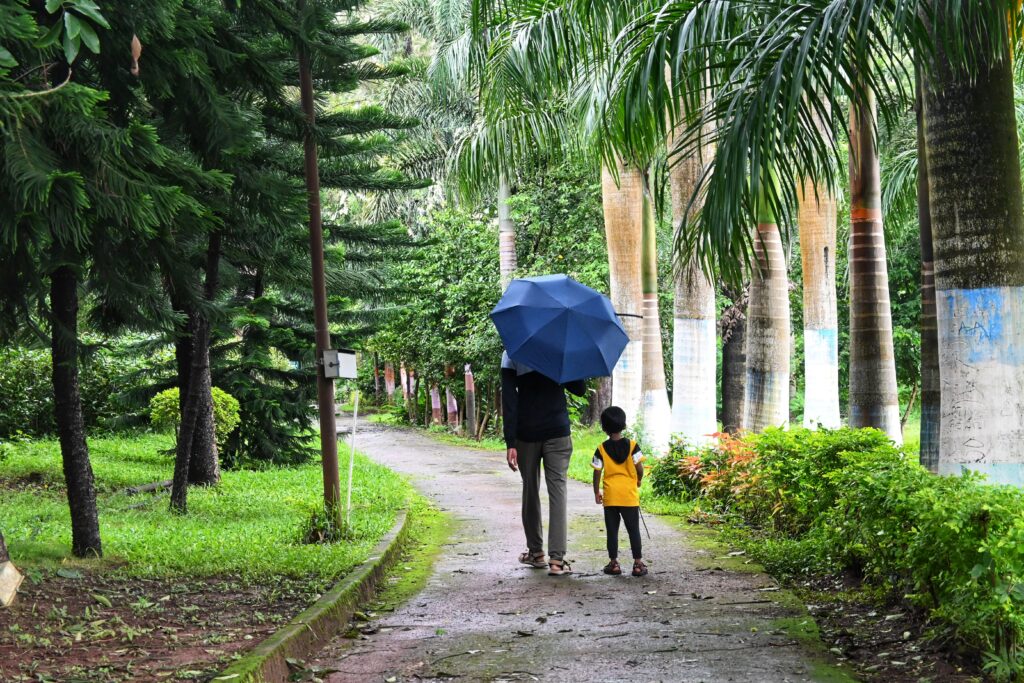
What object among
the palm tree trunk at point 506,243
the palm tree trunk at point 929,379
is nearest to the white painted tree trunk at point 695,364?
the palm tree trunk at point 929,379

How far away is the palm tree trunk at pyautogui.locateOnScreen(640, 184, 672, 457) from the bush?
712cm

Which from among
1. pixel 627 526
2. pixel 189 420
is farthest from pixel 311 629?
pixel 189 420

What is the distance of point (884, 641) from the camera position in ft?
20.4

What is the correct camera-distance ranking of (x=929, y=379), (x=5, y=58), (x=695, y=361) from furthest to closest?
1. (x=695, y=361)
2. (x=929, y=379)
3. (x=5, y=58)

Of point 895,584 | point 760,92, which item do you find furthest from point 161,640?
point 760,92

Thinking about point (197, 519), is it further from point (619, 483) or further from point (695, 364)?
point (695, 364)

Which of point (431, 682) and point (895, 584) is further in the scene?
point (895, 584)

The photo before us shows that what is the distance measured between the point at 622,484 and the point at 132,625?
12.7ft

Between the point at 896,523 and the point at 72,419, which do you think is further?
the point at 72,419

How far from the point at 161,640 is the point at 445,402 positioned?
32.0 metres

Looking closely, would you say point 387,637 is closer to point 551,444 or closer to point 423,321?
point 551,444

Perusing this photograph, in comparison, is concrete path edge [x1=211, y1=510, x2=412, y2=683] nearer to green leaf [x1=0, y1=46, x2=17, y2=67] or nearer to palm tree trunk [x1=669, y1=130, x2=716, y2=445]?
green leaf [x1=0, y1=46, x2=17, y2=67]

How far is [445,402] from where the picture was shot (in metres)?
38.3

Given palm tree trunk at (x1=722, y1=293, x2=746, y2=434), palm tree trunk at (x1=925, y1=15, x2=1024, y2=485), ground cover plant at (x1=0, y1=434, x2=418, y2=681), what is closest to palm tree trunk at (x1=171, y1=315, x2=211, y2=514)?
ground cover plant at (x1=0, y1=434, x2=418, y2=681)
